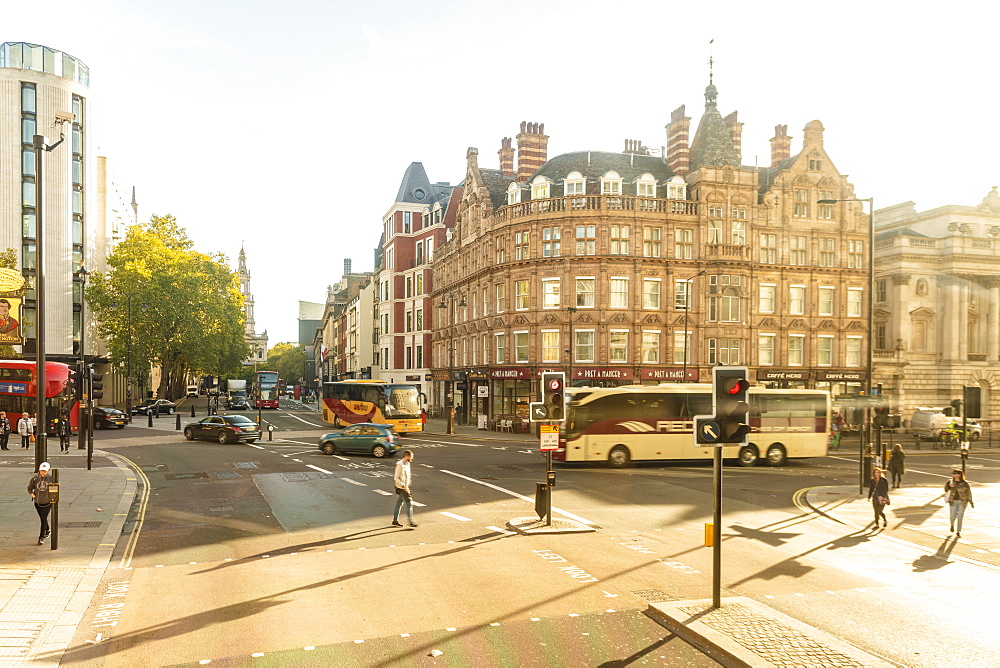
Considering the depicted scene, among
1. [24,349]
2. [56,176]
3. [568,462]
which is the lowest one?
[568,462]

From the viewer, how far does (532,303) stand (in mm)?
49750

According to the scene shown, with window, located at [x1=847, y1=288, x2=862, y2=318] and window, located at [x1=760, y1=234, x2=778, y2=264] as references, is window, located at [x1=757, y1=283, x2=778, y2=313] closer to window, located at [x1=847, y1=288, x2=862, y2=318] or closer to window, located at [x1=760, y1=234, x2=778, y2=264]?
window, located at [x1=760, y1=234, x2=778, y2=264]

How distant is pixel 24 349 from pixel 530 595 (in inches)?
2838

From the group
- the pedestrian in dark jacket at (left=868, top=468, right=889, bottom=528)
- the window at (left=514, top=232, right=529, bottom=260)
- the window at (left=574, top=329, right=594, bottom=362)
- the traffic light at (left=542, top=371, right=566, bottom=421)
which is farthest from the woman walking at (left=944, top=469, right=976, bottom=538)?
the window at (left=514, top=232, right=529, bottom=260)

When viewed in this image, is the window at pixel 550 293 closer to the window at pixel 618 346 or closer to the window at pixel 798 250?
the window at pixel 618 346

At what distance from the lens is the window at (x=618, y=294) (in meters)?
48.6

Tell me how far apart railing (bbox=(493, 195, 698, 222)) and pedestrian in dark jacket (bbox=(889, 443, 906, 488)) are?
26.0m

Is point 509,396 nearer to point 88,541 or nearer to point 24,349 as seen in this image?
point 88,541

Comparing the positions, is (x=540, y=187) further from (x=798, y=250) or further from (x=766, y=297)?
(x=798, y=250)

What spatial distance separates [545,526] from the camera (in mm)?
17875

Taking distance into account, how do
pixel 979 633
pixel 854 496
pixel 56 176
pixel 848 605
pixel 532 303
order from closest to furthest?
1. pixel 979 633
2. pixel 848 605
3. pixel 854 496
4. pixel 532 303
5. pixel 56 176

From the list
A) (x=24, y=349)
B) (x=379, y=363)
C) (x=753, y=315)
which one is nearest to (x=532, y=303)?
(x=753, y=315)

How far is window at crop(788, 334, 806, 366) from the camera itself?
51.4m

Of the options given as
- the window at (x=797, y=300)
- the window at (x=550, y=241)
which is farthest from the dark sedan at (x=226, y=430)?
the window at (x=797, y=300)
